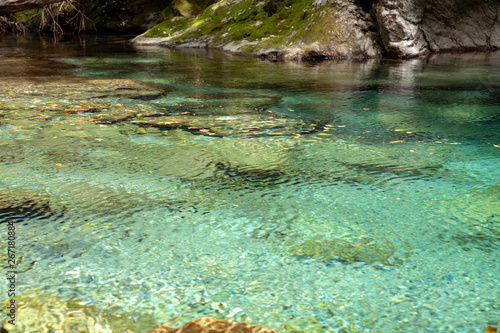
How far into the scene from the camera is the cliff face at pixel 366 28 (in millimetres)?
15453

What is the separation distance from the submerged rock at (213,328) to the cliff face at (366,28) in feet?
45.4

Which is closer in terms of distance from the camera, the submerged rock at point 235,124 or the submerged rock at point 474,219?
the submerged rock at point 474,219

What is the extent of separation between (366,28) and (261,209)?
1414 cm

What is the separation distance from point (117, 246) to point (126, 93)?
5.93m

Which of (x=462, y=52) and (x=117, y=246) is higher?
(x=462, y=52)

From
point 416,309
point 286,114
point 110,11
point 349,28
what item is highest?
point 110,11

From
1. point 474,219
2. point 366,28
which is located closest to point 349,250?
point 474,219

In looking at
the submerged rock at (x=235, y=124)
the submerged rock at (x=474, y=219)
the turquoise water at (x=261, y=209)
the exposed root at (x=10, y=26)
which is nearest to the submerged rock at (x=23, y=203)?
the turquoise water at (x=261, y=209)

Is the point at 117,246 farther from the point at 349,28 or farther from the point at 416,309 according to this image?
the point at 349,28

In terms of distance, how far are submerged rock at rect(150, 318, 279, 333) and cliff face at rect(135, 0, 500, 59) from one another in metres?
13.8

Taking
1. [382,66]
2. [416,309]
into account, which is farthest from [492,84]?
[416,309]

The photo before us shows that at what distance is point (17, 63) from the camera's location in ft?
44.3

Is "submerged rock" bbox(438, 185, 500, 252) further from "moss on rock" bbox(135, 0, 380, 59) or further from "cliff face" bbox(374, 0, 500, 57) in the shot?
"cliff face" bbox(374, 0, 500, 57)

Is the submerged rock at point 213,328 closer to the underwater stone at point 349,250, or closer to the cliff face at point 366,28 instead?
the underwater stone at point 349,250
